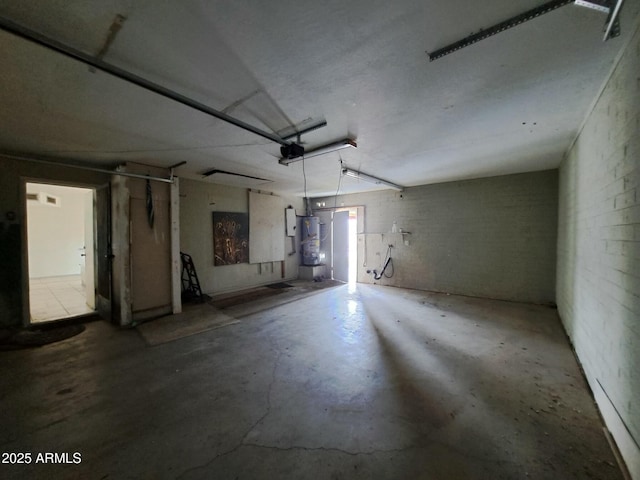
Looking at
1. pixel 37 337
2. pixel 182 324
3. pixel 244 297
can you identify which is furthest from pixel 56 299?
pixel 244 297

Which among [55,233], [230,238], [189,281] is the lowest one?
[189,281]

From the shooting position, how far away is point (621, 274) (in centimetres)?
157

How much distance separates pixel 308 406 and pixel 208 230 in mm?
4785

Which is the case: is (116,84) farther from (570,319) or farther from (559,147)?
(570,319)

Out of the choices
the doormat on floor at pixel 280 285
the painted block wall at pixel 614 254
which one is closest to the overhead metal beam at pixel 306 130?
the painted block wall at pixel 614 254

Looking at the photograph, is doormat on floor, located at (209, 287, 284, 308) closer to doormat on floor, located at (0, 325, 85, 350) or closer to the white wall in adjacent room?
doormat on floor, located at (0, 325, 85, 350)

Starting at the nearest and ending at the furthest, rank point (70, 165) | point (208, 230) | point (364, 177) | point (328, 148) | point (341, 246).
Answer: point (328, 148), point (70, 165), point (364, 177), point (208, 230), point (341, 246)

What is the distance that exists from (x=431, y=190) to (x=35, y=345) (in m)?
7.64

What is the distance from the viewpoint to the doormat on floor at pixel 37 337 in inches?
120

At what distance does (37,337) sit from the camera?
3254 mm

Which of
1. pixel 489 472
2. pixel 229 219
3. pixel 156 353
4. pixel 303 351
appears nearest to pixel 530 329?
pixel 489 472

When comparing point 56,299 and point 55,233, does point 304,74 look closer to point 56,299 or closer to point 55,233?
point 56,299

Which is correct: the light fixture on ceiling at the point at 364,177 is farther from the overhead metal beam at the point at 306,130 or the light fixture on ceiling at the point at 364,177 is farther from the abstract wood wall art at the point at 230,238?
the abstract wood wall art at the point at 230,238

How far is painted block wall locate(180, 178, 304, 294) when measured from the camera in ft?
17.3
